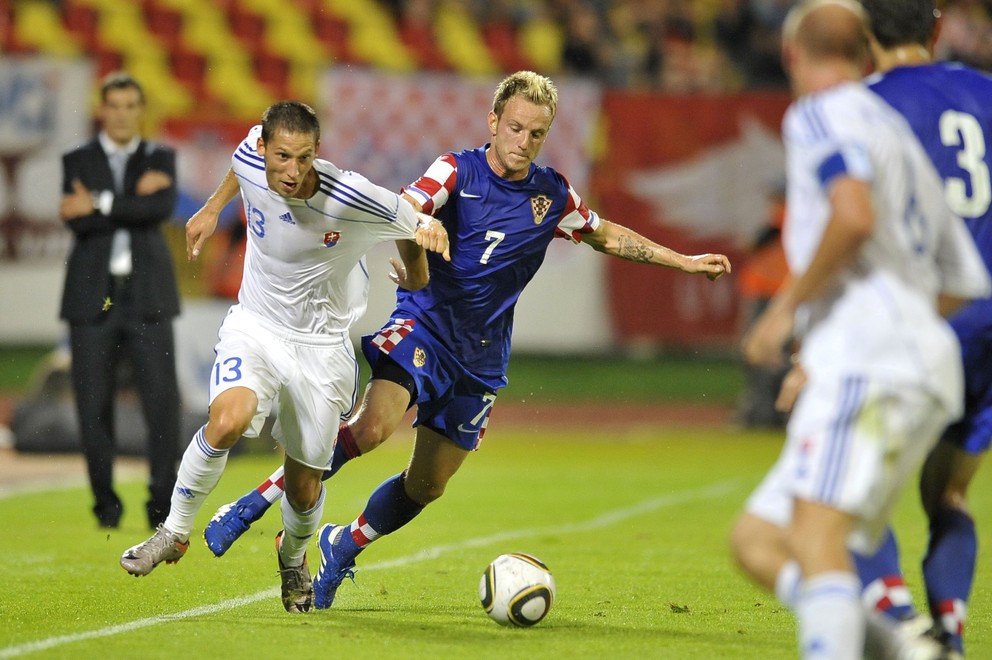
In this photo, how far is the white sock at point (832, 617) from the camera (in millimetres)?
3742

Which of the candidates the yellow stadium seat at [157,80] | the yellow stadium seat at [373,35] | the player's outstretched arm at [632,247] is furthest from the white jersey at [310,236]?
the yellow stadium seat at [373,35]

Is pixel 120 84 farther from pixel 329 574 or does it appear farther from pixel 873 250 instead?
pixel 873 250

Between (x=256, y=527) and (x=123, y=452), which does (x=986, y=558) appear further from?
(x=123, y=452)

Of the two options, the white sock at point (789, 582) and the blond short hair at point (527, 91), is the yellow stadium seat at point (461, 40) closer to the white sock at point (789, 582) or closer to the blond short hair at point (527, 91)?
the blond short hair at point (527, 91)

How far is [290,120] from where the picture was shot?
5.59m

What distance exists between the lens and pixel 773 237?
15.1 metres

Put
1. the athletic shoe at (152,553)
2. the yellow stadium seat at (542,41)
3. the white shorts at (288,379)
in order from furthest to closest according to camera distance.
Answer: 1. the yellow stadium seat at (542,41)
2. the white shorts at (288,379)
3. the athletic shoe at (152,553)

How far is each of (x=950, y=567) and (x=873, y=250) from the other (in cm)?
149

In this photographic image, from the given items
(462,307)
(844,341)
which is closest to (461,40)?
(462,307)

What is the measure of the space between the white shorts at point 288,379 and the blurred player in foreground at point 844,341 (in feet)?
7.85

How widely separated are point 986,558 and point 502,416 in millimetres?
9087

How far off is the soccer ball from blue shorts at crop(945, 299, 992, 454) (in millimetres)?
1891

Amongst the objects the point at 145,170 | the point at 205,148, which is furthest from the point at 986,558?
the point at 205,148

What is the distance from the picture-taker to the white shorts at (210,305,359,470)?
5809 mm
